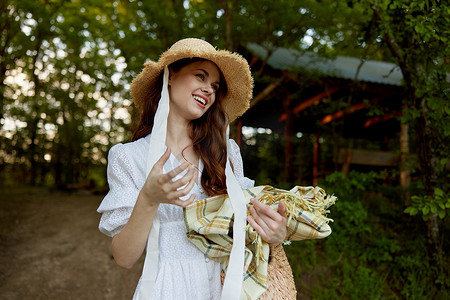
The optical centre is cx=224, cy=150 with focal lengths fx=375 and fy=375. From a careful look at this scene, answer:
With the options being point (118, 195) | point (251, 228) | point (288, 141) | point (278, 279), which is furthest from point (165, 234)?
point (288, 141)

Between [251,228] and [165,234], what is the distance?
38cm

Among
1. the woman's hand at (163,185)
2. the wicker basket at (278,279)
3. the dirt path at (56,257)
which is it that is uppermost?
the woman's hand at (163,185)

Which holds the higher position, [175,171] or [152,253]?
[175,171]

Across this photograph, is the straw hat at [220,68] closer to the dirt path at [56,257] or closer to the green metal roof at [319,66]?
the dirt path at [56,257]

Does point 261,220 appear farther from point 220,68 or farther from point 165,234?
point 220,68

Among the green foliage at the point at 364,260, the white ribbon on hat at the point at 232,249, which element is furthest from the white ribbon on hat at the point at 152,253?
the green foliage at the point at 364,260

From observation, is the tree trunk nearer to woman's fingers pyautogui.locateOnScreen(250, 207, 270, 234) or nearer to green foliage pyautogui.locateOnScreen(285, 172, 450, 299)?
green foliage pyautogui.locateOnScreen(285, 172, 450, 299)

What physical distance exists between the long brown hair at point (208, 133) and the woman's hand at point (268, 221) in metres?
0.28

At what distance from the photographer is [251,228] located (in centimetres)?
139

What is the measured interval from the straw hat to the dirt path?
319cm

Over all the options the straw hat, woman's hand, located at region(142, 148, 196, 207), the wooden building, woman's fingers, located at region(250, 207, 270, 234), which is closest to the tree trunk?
the wooden building

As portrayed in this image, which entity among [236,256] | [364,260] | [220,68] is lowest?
[364,260]

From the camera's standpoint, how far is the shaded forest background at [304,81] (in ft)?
11.6

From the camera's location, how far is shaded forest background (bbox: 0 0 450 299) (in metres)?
3.54
